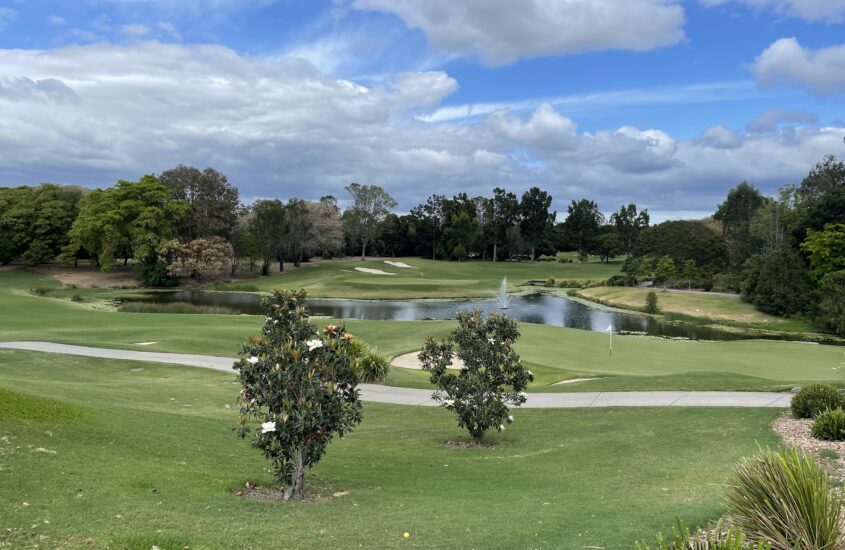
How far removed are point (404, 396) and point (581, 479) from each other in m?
9.93

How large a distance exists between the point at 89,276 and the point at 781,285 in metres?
72.3

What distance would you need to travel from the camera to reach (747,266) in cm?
6294

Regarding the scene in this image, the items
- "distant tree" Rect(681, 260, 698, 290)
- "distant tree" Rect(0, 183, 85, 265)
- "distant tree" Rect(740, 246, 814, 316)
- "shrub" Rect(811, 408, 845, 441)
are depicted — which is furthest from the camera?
"distant tree" Rect(0, 183, 85, 265)

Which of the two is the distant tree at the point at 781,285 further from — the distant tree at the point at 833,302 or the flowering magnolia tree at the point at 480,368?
the flowering magnolia tree at the point at 480,368

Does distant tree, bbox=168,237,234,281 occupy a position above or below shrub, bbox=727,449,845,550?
above

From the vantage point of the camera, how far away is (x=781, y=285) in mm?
52344

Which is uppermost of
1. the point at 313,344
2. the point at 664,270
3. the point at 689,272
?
the point at 664,270

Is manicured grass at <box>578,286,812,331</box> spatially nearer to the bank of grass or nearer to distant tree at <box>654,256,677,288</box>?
distant tree at <box>654,256,677,288</box>

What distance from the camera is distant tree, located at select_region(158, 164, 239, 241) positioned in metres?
83.2

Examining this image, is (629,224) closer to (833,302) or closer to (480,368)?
(833,302)

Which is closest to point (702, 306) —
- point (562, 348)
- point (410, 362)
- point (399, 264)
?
point (562, 348)

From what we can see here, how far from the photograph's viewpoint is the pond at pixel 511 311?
45812mm

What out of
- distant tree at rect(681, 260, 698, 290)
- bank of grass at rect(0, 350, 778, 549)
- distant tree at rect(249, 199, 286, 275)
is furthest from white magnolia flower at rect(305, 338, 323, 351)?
distant tree at rect(249, 199, 286, 275)

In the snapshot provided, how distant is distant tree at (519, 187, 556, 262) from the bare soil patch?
69.9m
